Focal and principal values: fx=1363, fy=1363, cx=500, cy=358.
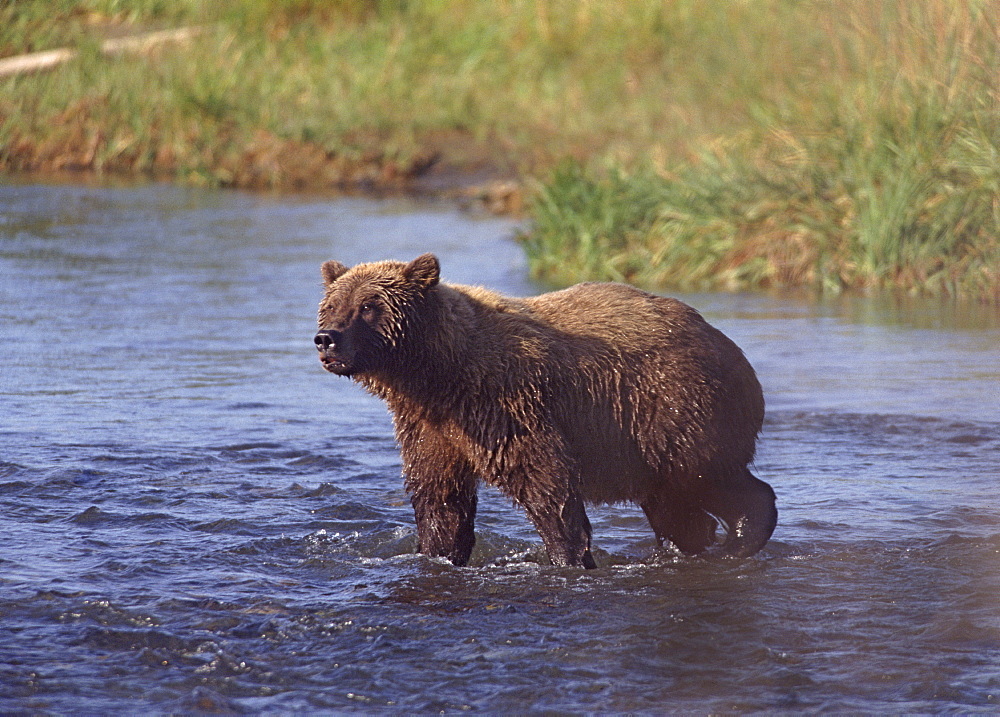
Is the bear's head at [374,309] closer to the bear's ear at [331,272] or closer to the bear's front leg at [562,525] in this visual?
the bear's ear at [331,272]

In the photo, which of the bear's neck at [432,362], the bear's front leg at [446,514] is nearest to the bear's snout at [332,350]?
the bear's neck at [432,362]

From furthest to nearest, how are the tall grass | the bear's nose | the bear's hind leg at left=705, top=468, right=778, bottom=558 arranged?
the tall grass
the bear's hind leg at left=705, top=468, right=778, bottom=558
the bear's nose

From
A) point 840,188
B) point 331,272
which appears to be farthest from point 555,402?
point 840,188

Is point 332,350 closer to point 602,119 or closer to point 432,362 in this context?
point 432,362

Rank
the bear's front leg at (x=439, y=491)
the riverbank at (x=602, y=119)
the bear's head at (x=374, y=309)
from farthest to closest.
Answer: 1. the riverbank at (x=602, y=119)
2. the bear's front leg at (x=439, y=491)
3. the bear's head at (x=374, y=309)

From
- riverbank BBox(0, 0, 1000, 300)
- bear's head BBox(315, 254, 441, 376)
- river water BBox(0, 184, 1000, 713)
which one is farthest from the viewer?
riverbank BBox(0, 0, 1000, 300)

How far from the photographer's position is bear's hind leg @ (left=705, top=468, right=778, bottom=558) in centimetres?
619

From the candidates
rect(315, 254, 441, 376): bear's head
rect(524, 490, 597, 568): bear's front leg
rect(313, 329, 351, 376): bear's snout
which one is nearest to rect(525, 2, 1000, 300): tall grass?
rect(524, 490, 597, 568): bear's front leg

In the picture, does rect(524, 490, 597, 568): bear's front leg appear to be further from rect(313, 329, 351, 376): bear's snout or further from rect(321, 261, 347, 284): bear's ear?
rect(321, 261, 347, 284): bear's ear

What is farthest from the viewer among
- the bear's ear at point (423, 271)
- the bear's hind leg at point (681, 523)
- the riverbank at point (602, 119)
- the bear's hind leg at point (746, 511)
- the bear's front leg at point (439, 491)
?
the riverbank at point (602, 119)

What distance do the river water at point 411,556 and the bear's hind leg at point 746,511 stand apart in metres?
0.14

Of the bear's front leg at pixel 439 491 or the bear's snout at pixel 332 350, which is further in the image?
the bear's front leg at pixel 439 491

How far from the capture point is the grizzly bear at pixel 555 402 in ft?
19.1

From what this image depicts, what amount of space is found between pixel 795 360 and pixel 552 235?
426 centimetres
